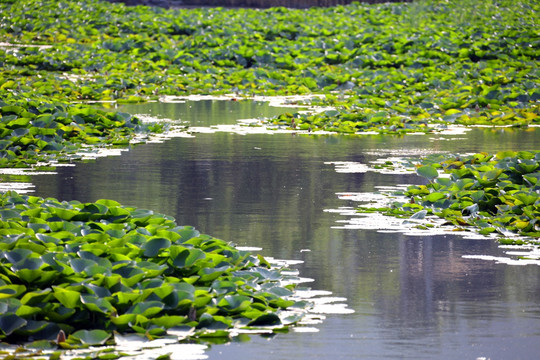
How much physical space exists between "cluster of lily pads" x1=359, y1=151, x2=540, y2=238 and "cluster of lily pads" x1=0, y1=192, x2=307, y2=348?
1.99m

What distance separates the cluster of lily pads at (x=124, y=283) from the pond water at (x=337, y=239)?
31 centimetres

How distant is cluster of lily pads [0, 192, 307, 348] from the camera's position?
17.0ft

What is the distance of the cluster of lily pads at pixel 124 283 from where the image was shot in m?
5.18

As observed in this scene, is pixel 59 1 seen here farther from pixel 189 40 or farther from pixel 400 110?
pixel 400 110

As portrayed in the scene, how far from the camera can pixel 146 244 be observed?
6184 mm

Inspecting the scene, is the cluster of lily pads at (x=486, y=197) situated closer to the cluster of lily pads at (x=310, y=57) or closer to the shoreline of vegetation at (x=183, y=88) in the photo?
the shoreline of vegetation at (x=183, y=88)

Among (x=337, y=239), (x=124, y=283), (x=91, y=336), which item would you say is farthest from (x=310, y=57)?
(x=91, y=336)

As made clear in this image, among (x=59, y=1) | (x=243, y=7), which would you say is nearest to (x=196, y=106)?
(x=59, y=1)

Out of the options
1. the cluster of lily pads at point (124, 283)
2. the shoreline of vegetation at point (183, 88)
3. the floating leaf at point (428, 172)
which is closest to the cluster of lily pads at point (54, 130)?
the shoreline of vegetation at point (183, 88)

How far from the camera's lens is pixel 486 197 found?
333 inches

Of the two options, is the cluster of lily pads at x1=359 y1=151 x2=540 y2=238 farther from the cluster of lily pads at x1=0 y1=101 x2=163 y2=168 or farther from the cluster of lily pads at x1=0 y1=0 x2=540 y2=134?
the cluster of lily pads at x1=0 y1=0 x2=540 y2=134

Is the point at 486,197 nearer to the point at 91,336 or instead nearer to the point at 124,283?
the point at 124,283

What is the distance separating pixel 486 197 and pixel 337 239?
1.48 metres

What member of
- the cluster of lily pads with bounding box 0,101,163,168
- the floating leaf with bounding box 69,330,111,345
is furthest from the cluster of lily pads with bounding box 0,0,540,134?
the floating leaf with bounding box 69,330,111,345
